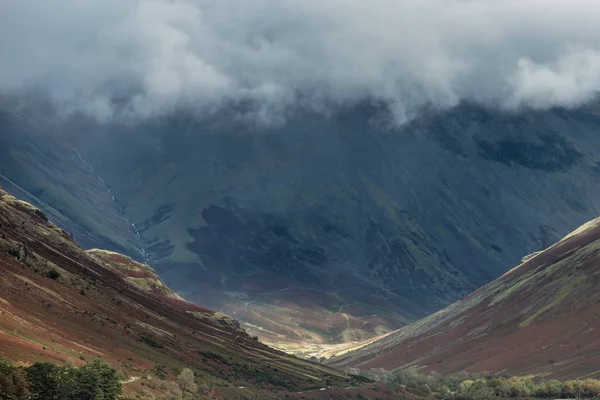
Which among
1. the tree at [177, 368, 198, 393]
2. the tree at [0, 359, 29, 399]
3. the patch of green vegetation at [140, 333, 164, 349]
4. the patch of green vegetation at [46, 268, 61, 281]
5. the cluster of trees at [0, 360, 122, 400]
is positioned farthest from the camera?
the patch of green vegetation at [140, 333, 164, 349]

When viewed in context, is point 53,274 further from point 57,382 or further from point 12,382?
point 12,382

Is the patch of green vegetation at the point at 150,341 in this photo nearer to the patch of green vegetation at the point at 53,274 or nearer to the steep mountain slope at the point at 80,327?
the steep mountain slope at the point at 80,327

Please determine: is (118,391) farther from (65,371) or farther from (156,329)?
(156,329)

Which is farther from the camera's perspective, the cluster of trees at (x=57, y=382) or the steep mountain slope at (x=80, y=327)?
the steep mountain slope at (x=80, y=327)

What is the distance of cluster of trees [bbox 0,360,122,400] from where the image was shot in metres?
86.4

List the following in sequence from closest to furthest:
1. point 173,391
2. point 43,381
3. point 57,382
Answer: point 43,381
point 57,382
point 173,391

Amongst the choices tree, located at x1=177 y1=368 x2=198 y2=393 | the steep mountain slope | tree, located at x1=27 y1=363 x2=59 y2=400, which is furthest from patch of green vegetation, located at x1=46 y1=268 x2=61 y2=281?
tree, located at x1=27 y1=363 x2=59 y2=400

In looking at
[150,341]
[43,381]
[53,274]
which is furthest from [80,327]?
[43,381]

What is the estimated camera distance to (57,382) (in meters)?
93.9

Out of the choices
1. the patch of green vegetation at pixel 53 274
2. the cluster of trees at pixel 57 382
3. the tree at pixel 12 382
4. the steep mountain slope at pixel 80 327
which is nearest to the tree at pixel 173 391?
the steep mountain slope at pixel 80 327

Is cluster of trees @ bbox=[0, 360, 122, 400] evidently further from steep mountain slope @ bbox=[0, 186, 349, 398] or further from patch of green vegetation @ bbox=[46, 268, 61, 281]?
patch of green vegetation @ bbox=[46, 268, 61, 281]

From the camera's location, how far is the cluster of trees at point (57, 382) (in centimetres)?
8638

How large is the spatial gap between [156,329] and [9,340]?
83.3m

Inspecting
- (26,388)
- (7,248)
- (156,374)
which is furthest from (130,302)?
(26,388)
